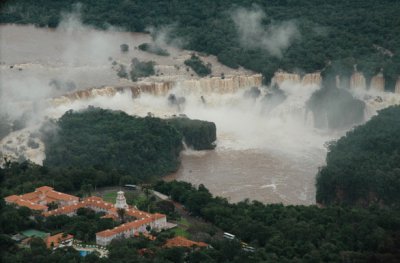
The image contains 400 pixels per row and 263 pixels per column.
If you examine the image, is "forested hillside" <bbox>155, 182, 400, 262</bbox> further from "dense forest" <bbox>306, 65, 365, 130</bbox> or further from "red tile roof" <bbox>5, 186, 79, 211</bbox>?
"dense forest" <bbox>306, 65, 365, 130</bbox>

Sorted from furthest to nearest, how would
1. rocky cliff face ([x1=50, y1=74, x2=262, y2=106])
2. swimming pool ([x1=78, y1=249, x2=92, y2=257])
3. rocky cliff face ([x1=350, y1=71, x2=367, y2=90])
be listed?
rocky cliff face ([x1=350, y1=71, x2=367, y2=90]) → rocky cliff face ([x1=50, y1=74, x2=262, y2=106]) → swimming pool ([x1=78, y1=249, x2=92, y2=257])

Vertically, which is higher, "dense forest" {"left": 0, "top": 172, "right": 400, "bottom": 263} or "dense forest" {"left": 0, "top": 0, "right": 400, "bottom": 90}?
"dense forest" {"left": 0, "top": 0, "right": 400, "bottom": 90}

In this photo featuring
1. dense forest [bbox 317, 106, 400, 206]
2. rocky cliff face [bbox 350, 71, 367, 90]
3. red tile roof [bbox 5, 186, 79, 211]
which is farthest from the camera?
rocky cliff face [bbox 350, 71, 367, 90]

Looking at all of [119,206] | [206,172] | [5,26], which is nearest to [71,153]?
[206,172]

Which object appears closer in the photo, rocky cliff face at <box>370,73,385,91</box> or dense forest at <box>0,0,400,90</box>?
rocky cliff face at <box>370,73,385,91</box>

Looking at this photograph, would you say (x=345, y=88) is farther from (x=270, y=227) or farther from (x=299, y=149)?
(x=270, y=227)

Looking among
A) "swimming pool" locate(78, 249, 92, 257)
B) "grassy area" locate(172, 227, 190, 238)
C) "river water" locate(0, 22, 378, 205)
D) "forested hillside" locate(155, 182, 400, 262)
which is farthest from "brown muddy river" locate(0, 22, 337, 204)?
"swimming pool" locate(78, 249, 92, 257)

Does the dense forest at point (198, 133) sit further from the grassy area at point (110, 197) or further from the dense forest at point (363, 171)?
the grassy area at point (110, 197)
